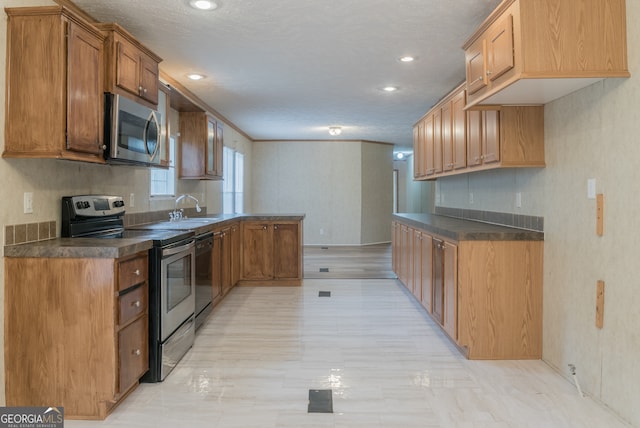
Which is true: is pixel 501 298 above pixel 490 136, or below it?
below

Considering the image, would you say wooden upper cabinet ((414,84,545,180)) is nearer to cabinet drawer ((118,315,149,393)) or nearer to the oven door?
the oven door

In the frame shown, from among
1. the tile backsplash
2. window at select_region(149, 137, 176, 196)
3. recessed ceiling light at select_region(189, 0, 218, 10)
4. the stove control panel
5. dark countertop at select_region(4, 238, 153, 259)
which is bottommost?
dark countertop at select_region(4, 238, 153, 259)

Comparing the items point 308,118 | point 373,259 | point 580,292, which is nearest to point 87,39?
point 580,292

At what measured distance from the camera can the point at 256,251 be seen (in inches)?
219

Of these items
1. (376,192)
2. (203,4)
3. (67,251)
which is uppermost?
(203,4)

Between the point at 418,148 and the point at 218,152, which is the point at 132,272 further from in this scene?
the point at 418,148

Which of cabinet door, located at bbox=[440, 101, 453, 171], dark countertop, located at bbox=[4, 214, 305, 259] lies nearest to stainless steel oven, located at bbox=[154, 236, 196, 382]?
dark countertop, located at bbox=[4, 214, 305, 259]

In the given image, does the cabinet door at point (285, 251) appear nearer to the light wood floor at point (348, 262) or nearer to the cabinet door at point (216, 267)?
the light wood floor at point (348, 262)

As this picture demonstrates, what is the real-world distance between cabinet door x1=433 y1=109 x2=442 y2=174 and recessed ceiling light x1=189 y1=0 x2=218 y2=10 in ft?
8.82

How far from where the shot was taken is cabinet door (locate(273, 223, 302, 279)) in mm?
5559

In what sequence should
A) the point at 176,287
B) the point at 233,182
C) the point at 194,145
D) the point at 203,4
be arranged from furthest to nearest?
the point at 233,182 → the point at 194,145 → the point at 176,287 → the point at 203,4

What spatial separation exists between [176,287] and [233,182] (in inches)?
204

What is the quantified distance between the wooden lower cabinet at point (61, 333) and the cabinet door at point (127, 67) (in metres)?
1.22

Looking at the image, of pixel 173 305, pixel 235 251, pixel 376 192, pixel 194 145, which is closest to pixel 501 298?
pixel 173 305
